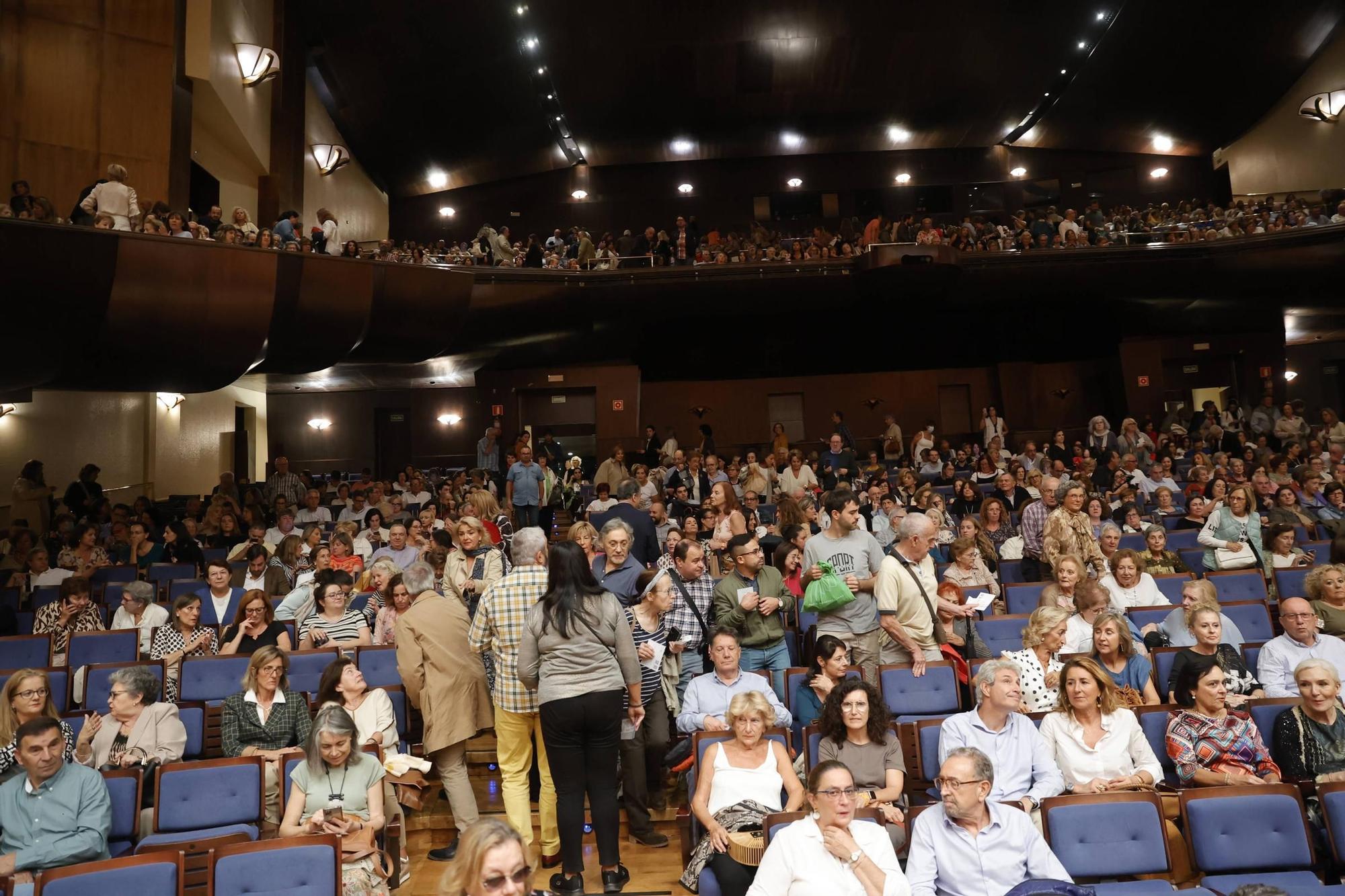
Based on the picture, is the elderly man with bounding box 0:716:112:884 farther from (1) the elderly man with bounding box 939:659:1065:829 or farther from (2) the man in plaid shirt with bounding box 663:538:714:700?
(1) the elderly man with bounding box 939:659:1065:829

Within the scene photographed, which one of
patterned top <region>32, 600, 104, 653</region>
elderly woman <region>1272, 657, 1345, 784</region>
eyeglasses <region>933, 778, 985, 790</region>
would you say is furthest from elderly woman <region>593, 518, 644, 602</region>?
patterned top <region>32, 600, 104, 653</region>

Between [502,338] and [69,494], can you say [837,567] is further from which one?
[502,338]

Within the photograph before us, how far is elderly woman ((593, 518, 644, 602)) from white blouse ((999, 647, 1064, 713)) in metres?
1.75

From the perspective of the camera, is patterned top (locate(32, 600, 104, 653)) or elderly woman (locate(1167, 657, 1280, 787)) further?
patterned top (locate(32, 600, 104, 653))

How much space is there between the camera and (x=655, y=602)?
438cm

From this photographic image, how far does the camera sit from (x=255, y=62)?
12.2 metres

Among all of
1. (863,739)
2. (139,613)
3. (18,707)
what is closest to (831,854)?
(863,739)

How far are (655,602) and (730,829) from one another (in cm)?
114

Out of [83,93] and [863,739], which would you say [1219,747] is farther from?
[83,93]

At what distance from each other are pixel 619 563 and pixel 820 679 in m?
1.04

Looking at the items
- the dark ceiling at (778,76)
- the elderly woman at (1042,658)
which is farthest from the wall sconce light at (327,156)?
the elderly woman at (1042,658)

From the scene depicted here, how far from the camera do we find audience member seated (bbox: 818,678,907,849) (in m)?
3.74

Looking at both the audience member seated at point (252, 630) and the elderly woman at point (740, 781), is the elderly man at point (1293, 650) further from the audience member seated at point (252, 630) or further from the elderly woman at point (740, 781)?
the audience member seated at point (252, 630)

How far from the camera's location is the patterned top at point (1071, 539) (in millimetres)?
6238
